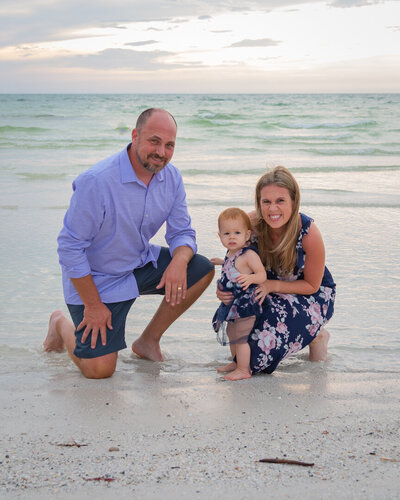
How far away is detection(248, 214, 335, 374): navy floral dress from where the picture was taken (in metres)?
3.20

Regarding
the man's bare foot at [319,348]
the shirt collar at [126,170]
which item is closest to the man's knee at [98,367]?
the shirt collar at [126,170]

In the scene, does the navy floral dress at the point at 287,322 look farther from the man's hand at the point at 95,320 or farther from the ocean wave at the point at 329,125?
the ocean wave at the point at 329,125

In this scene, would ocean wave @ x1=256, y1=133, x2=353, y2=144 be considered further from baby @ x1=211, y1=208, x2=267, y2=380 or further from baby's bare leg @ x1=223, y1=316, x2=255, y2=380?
baby's bare leg @ x1=223, y1=316, x2=255, y2=380

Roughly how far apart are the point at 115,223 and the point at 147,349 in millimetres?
831

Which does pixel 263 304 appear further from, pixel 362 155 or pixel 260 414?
pixel 362 155

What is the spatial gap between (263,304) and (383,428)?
1024 millimetres

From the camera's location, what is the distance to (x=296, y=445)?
2359mm

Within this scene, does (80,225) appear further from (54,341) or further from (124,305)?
(54,341)

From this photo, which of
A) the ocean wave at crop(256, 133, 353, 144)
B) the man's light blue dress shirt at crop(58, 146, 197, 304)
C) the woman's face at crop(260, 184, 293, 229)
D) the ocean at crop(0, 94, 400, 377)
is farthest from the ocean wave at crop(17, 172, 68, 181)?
the ocean wave at crop(256, 133, 353, 144)

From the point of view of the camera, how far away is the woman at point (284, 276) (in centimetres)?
323

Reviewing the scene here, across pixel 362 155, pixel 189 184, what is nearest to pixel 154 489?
pixel 189 184

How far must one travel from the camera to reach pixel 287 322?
10.8ft

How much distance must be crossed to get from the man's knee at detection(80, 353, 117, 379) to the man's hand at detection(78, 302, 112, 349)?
9cm

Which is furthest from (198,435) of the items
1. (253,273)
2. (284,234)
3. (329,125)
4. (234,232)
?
(329,125)
